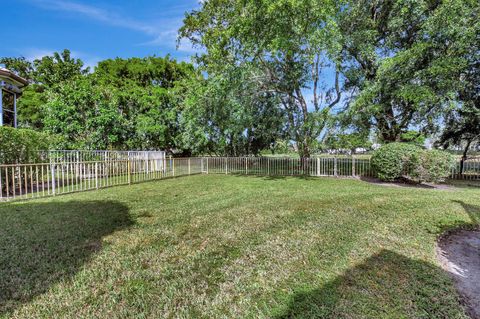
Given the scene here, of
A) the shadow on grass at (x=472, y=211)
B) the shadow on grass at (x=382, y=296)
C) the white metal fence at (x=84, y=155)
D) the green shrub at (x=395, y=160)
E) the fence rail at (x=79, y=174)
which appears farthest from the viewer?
the white metal fence at (x=84, y=155)

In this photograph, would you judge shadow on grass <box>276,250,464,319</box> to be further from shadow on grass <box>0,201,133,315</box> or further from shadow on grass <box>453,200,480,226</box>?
shadow on grass <box>453,200,480,226</box>

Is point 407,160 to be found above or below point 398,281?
above

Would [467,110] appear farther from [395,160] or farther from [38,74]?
[38,74]

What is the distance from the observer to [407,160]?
8688 mm

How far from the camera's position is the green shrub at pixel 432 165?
26.8 feet

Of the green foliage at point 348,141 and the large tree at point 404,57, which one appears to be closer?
the large tree at point 404,57

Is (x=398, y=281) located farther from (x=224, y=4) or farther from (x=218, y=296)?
(x=224, y=4)

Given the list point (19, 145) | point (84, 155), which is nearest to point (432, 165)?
point (19, 145)

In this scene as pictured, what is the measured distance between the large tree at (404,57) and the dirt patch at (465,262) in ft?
23.3

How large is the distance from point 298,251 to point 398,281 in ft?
3.74

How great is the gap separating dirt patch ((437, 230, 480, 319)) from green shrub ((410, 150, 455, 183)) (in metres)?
4.89

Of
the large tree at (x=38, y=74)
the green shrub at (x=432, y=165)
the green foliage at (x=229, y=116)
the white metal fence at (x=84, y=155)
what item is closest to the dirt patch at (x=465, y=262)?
the green shrub at (x=432, y=165)

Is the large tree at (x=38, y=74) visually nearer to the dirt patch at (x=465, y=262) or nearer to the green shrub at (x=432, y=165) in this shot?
the green shrub at (x=432, y=165)

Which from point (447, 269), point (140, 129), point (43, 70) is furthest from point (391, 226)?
point (43, 70)
